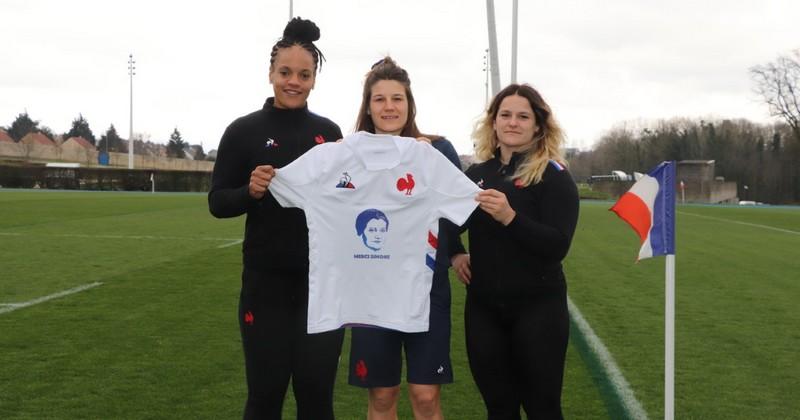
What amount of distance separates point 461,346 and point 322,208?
380 cm

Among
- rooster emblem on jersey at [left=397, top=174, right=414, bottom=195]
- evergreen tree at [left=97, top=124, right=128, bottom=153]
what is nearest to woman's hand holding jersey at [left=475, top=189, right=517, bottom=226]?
rooster emblem on jersey at [left=397, top=174, right=414, bottom=195]

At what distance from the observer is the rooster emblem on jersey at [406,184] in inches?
128

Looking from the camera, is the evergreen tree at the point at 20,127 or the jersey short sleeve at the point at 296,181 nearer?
the jersey short sleeve at the point at 296,181

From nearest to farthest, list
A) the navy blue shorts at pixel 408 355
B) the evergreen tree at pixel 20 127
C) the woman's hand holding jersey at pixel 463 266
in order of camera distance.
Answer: the navy blue shorts at pixel 408 355 → the woman's hand holding jersey at pixel 463 266 → the evergreen tree at pixel 20 127

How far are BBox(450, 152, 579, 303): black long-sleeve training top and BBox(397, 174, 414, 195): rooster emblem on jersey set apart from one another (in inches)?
11.9

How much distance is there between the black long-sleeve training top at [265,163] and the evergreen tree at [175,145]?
424 feet

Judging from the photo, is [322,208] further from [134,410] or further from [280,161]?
[134,410]

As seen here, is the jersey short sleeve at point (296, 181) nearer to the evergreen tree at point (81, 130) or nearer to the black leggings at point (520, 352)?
the black leggings at point (520, 352)

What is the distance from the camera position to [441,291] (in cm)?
328

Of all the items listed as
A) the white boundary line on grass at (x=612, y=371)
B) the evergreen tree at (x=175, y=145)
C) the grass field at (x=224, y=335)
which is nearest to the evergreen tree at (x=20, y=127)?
the evergreen tree at (x=175, y=145)

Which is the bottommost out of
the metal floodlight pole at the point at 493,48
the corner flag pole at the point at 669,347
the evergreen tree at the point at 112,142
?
the corner flag pole at the point at 669,347

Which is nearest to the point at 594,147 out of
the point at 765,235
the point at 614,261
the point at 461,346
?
the point at 765,235

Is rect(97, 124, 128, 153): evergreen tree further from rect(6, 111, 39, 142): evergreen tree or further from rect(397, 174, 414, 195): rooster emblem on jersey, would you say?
rect(397, 174, 414, 195): rooster emblem on jersey

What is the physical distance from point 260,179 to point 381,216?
57 cm
